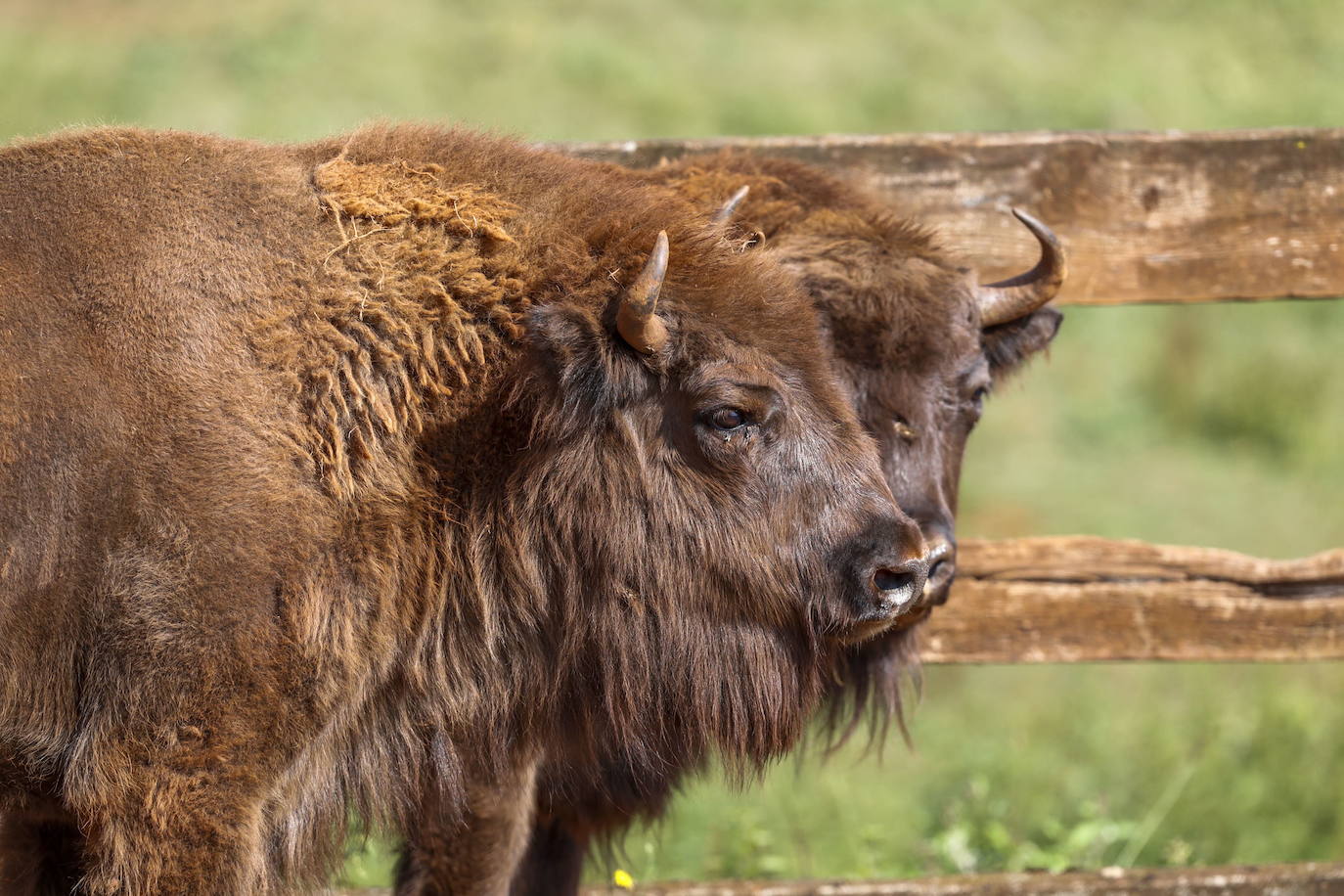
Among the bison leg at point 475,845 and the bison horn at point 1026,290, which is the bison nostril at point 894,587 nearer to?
the bison leg at point 475,845

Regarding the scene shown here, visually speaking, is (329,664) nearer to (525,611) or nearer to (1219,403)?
(525,611)

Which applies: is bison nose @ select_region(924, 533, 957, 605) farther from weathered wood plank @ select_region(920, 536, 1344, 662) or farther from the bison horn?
the bison horn

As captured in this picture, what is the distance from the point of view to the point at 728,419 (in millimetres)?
3260

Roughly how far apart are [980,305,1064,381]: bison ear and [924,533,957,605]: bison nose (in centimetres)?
84

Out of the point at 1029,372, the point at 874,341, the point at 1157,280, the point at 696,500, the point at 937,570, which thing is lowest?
the point at 937,570

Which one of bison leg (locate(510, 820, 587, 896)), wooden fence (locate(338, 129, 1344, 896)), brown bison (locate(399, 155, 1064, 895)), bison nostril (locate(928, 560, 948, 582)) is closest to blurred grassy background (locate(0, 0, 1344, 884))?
bison leg (locate(510, 820, 587, 896))

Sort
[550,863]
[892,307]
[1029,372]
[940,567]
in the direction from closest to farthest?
[940,567]
[892,307]
[550,863]
[1029,372]

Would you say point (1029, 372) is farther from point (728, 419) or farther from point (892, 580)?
point (728, 419)

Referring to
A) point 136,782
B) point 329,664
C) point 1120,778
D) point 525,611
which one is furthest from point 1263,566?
point 136,782

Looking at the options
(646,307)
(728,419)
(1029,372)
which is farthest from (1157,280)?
(646,307)

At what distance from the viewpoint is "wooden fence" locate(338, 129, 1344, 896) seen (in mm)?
4488

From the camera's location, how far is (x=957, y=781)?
21.5 ft

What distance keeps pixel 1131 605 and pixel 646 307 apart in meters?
2.29

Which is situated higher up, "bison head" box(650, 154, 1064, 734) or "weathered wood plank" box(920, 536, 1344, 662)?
"bison head" box(650, 154, 1064, 734)
